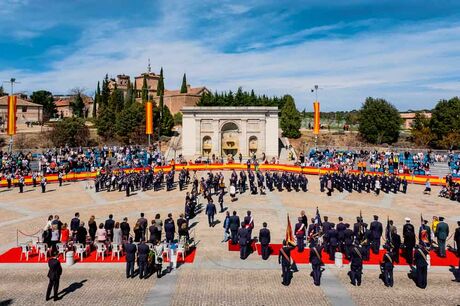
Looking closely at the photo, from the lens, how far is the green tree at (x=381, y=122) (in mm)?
67812

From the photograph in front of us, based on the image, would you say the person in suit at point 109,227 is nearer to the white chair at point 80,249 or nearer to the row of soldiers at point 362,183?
the white chair at point 80,249

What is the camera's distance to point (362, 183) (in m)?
29.4

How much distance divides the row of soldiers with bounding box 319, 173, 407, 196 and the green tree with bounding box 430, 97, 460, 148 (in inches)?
1390

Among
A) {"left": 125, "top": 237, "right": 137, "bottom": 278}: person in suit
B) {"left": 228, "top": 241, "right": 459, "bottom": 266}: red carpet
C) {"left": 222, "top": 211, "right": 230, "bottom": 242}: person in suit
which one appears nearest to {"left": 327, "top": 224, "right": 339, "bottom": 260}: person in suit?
{"left": 228, "top": 241, "right": 459, "bottom": 266}: red carpet

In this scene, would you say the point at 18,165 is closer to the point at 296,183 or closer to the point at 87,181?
the point at 87,181

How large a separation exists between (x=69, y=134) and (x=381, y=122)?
53.6m

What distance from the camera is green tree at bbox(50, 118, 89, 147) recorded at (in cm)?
5938

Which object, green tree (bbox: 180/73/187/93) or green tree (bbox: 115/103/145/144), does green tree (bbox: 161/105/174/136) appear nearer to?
green tree (bbox: 115/103/145/144)

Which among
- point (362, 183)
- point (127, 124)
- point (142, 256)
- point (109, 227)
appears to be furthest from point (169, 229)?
point (127, 124)

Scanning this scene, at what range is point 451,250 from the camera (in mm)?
16344

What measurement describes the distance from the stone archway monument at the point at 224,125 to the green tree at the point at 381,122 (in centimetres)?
2614

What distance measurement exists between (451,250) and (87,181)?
28.3 meters

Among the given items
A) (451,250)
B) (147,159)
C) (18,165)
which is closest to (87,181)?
(18,165)

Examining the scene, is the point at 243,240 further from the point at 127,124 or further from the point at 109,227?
the point at 127,124
